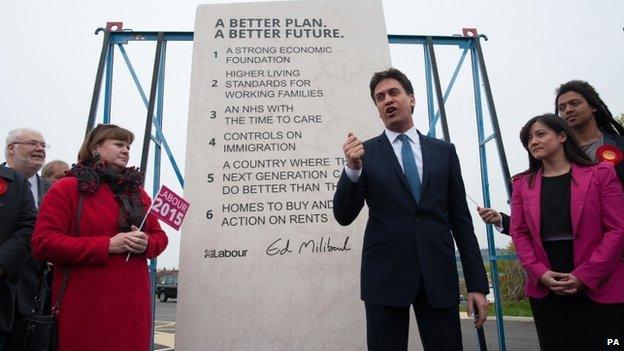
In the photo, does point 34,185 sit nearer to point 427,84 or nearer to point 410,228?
point 410,228

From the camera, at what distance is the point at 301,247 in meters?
3.30

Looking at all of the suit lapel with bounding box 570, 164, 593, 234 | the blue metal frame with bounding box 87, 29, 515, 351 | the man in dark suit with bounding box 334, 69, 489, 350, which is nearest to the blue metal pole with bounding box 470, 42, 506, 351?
the blue metal frame with bounding box 87, 29, 515, 351

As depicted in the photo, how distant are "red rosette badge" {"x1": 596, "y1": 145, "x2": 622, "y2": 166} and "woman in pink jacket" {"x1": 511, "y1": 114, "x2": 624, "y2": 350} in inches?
4.9

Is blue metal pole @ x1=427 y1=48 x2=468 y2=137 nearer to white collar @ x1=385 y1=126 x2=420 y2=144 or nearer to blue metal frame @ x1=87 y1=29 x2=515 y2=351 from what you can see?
blue metal frame @ x1=87 y1=29 x2=515 y2=351

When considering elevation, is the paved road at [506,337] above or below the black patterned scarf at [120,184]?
below

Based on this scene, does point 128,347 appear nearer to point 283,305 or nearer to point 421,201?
point 283,305

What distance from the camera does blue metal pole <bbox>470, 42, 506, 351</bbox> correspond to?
3.50 meters

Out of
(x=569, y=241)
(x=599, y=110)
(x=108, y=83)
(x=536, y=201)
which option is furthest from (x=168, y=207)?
(x=599, y=110)

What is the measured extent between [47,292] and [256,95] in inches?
78.2

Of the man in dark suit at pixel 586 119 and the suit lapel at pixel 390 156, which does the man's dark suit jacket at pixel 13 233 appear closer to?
the suit lapel at pixel 390 156

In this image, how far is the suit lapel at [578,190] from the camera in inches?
85.9

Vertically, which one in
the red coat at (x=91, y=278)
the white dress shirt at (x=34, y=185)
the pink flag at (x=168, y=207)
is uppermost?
the white dress shirt at (x=34, y=185)

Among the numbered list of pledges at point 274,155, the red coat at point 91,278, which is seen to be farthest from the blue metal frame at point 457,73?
the red coat at point 91,278

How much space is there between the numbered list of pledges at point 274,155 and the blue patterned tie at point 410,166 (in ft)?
4.45
